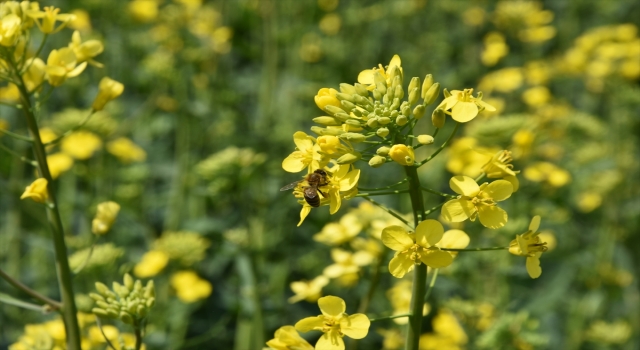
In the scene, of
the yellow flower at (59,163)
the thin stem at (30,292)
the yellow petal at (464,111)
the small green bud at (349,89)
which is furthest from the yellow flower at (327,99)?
the yellow flower at (59,163)

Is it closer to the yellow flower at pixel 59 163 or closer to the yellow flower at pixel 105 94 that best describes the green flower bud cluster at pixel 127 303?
the yellow flower at pixel 105 94

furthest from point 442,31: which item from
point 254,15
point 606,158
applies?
point 606,158

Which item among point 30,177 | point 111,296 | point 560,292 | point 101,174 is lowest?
point 560,292

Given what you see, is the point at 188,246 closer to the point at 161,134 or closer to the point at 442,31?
the point at 161,134

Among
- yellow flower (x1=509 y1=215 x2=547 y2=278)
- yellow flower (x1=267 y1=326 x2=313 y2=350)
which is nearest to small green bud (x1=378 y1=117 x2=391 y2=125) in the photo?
yellow flower (x1=509 y1=215 x2=547 y2=278)

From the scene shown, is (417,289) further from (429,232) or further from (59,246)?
(59,246)

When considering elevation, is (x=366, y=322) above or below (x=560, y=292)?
above

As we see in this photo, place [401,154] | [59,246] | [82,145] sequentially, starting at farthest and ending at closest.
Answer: [82,145], [59,246], [401,154]

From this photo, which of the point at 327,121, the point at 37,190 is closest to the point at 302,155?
the point at 327,121
